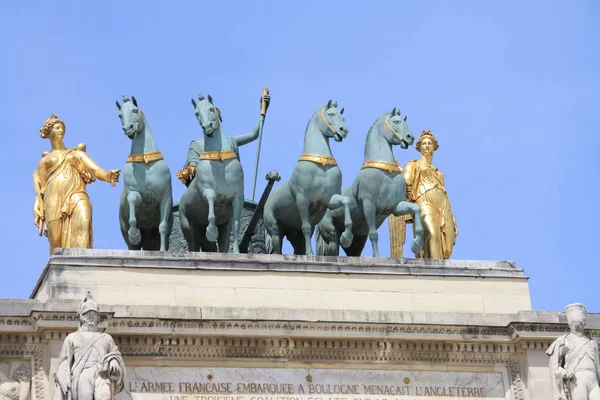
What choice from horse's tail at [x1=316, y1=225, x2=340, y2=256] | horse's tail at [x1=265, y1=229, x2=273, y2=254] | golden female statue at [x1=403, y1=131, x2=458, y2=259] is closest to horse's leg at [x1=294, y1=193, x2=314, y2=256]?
horse's tail at [x1=316, y1=225, x2=340, y2=256]

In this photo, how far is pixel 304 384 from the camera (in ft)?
126

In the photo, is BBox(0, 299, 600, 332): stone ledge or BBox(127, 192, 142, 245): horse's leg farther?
BBox(127, 192, 142, 245): horse's leg

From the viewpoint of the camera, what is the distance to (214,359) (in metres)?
38.3

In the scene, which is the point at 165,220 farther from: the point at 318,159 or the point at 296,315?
the point at 296,315

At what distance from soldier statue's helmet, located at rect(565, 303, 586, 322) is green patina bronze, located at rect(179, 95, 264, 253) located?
254 inches

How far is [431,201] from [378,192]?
196 centimetres

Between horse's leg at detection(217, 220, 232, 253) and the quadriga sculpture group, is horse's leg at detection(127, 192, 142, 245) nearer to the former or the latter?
the quadriga sculpture group

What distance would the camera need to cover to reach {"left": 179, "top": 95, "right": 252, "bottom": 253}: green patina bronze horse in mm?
40719

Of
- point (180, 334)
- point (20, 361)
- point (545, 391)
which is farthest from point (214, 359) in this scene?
point (545, 391)

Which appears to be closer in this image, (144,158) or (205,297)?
(205,297)

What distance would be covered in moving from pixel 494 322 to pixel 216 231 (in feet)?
17.4

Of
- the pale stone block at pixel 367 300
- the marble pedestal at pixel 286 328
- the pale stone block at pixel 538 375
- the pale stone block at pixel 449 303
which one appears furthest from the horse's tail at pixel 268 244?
the pale stone block at pixel 538 375

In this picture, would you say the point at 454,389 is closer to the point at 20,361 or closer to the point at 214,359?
the point at 214,359

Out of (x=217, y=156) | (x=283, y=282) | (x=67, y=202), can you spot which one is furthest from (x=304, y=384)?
(x=67, y=202)
